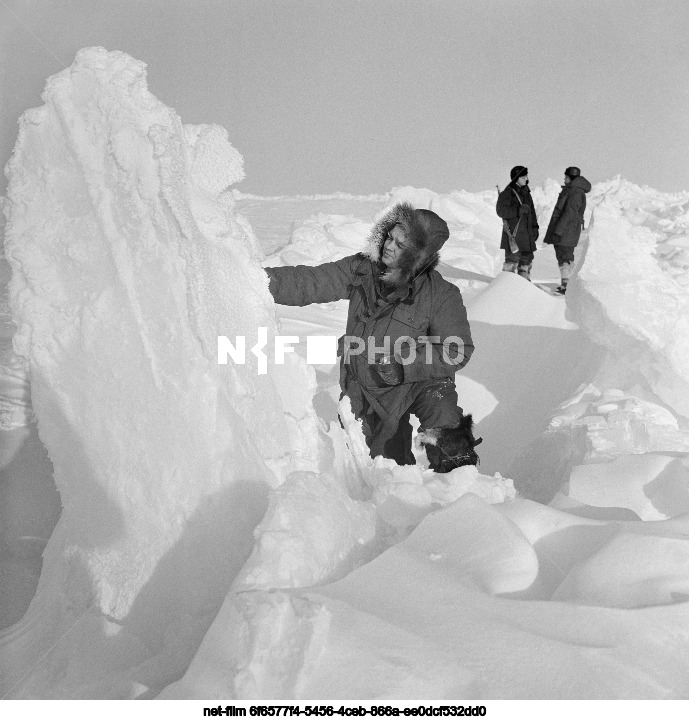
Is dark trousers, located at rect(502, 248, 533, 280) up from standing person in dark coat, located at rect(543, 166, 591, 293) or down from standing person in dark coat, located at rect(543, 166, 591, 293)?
down

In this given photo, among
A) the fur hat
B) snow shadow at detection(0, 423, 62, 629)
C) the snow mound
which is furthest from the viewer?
the fur hat

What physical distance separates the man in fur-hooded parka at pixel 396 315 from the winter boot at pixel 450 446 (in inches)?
1.2

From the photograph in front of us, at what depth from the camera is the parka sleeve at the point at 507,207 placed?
26.5 ft

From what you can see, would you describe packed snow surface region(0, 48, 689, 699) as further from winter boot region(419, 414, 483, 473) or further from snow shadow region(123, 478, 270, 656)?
winter boot region(419, 414, 483, 473)

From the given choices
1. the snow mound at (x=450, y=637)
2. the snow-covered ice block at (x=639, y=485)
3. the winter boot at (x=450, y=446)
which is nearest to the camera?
the snow mound at (x=450, y=637)

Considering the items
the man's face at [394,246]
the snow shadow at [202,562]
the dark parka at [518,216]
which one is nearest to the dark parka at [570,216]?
the dark parka at [518,216]

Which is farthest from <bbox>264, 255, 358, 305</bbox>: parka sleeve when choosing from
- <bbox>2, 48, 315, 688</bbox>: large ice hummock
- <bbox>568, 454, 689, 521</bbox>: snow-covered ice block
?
<bbox>568, 454, 689, 521</bbox>: snow-covered ice block

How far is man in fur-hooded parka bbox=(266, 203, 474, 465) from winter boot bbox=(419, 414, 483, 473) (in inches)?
1.2

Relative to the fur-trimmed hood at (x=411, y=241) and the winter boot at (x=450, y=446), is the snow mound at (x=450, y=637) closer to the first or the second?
the winter boot at (x=450, y=446)

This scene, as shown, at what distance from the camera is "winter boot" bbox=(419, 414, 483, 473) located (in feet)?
10.3

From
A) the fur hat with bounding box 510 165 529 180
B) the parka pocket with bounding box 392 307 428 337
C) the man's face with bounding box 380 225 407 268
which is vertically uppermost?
the fur hat with bounding box 510 165 529 180

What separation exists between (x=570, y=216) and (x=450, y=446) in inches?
214

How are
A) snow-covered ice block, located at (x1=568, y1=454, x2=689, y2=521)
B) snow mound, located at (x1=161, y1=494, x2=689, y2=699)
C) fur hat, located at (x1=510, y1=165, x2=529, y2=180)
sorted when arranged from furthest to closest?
fur hat, located at (x1=510, y1=165, x2=529, y2=180) → snow-covered ice block, located at (x1=568, y1=454, x2=689, y2=521) → snow mound, located at (x1=161, y1=494, x2=689, y2=699)

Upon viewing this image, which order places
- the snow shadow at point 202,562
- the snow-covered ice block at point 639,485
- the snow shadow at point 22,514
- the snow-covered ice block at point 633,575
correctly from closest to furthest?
the snow-covered ice block at point 633,575, the snow shadow at point 202,562, the snow-covered ice block at point 639,485, the snow shadow at point 22,514
